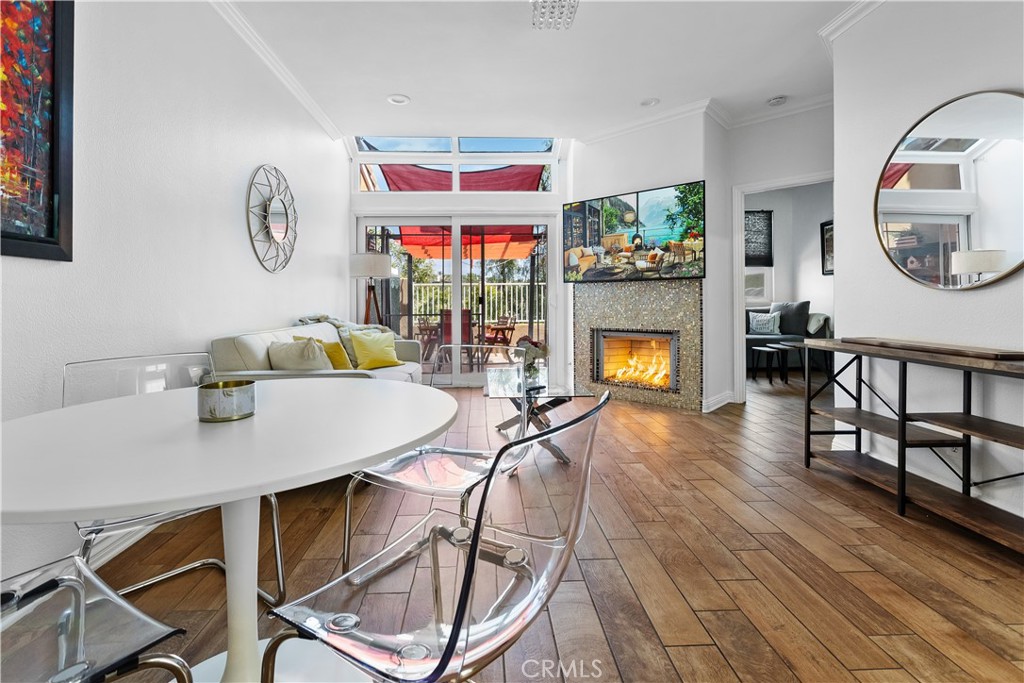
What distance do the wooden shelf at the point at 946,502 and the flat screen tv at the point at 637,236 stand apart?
2145 mm

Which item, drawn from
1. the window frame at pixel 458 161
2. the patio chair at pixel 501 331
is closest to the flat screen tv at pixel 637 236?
the window frame at pixel 458 161

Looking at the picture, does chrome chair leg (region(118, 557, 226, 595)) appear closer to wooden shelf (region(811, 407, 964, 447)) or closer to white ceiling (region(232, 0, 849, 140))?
wooden shelf (region(811, 407, 964, 447))

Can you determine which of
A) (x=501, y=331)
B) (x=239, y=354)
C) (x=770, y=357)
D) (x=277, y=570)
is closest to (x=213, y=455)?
(x=277, y=570)

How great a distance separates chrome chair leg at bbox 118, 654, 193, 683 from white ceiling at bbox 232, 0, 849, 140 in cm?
324

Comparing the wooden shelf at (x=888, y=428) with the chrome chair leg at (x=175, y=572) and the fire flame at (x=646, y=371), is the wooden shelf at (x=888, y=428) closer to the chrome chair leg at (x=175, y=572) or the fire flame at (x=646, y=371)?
the fire flame at (x=646, y=371)

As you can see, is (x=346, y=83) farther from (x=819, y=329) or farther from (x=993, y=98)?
(x=819, y=329)

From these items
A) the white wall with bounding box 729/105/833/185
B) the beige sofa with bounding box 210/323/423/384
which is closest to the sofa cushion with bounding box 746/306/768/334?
the white wall with bounding box 729/105/833/185

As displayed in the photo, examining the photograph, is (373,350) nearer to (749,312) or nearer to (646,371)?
(646,371)

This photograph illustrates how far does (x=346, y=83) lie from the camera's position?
3.81m

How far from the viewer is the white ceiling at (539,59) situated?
2.94 metres

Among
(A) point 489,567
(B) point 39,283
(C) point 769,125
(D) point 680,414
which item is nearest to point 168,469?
(A) point 489,567

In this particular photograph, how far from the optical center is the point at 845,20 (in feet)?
9.62

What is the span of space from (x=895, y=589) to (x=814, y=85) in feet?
12.7

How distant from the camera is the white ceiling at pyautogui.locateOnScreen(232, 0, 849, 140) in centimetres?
294
